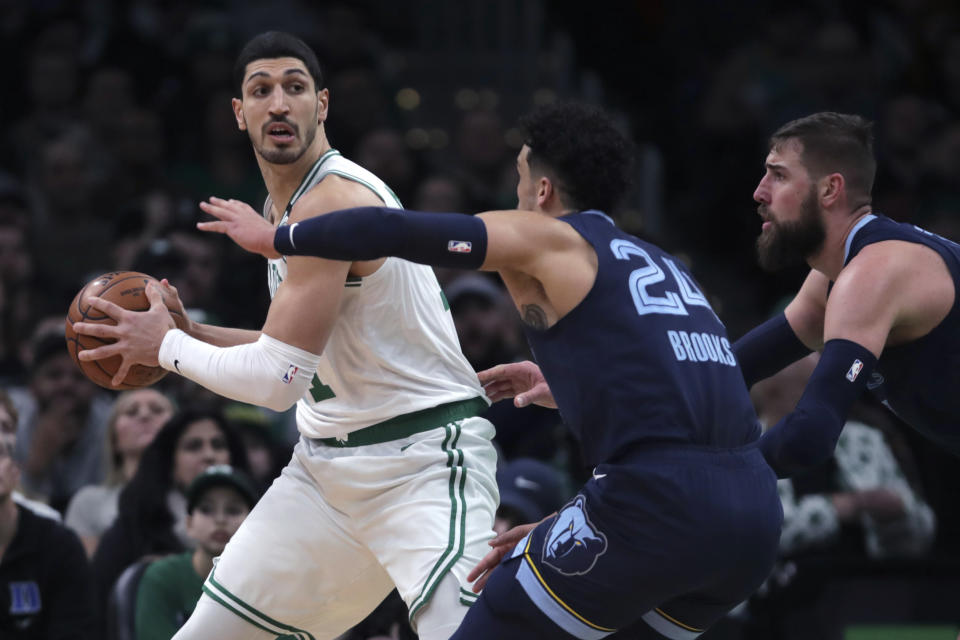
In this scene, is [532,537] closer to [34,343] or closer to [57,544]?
[57,544]

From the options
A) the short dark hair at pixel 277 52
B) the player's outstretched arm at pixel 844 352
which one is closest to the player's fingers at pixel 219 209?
the short dark hair at pixel 277 52

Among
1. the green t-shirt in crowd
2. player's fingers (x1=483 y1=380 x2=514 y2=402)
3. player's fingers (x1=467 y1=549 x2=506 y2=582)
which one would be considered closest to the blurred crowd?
the green t-shirt in crowd

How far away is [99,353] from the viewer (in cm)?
459

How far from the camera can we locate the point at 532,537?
13.4 feet

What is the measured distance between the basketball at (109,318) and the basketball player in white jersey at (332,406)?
5 centimetres

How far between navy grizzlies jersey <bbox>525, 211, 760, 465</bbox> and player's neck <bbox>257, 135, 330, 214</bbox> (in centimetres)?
118

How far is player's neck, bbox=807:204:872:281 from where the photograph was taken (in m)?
4.62

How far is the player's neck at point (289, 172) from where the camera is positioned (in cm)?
487

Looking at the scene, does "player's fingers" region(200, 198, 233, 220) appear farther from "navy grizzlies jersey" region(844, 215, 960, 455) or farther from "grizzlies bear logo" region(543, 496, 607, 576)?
"navy grizzlies jersey" region(844, 215, 960, 455)

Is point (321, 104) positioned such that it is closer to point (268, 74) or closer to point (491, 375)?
point (268, 74)

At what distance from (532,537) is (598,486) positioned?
26 centimetres

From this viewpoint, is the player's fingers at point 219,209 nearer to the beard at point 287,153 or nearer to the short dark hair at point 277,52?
the beard at point 287,153

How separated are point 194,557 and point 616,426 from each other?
3.09m

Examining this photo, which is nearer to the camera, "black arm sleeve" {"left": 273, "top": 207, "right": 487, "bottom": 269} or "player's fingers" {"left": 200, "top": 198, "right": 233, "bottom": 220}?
"black arm sleeve" {"left": 273, "top": 207, "right": 487, "bottom": 269}
